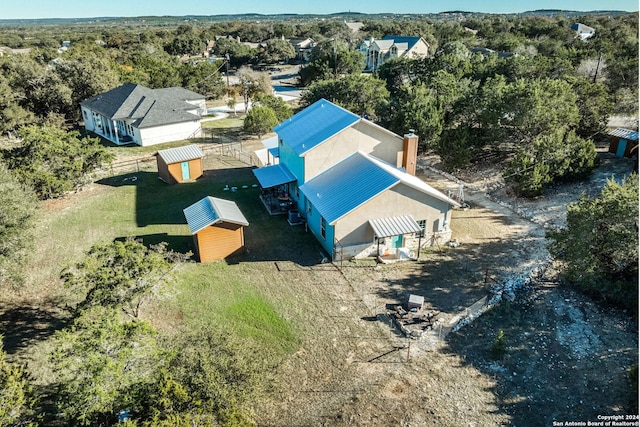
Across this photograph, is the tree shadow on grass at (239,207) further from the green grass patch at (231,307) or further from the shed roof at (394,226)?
the shed roof at (394,226)

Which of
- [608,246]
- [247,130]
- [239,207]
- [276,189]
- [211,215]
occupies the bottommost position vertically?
[239,207]

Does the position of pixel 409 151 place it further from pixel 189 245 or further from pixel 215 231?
pixel 189 245

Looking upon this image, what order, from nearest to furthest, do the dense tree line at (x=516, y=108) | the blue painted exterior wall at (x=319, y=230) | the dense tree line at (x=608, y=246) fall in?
1. the dense tree line at (x=608, y=246)
2. the blue painted exterior wall at (x=319, y=230)
3. the dense tree line at (x=516, y=108)

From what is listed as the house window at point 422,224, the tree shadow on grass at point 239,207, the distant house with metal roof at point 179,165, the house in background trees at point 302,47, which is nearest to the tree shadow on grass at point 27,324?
the tree shadow on grass at point 239,207

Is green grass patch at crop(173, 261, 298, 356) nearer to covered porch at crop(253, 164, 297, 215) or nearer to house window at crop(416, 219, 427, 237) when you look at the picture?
covered porch at crop(253, 164, 297, 215)

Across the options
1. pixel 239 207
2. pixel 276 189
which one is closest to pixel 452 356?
pixel 276 189

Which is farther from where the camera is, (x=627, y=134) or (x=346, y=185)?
(x=627, y=134)
